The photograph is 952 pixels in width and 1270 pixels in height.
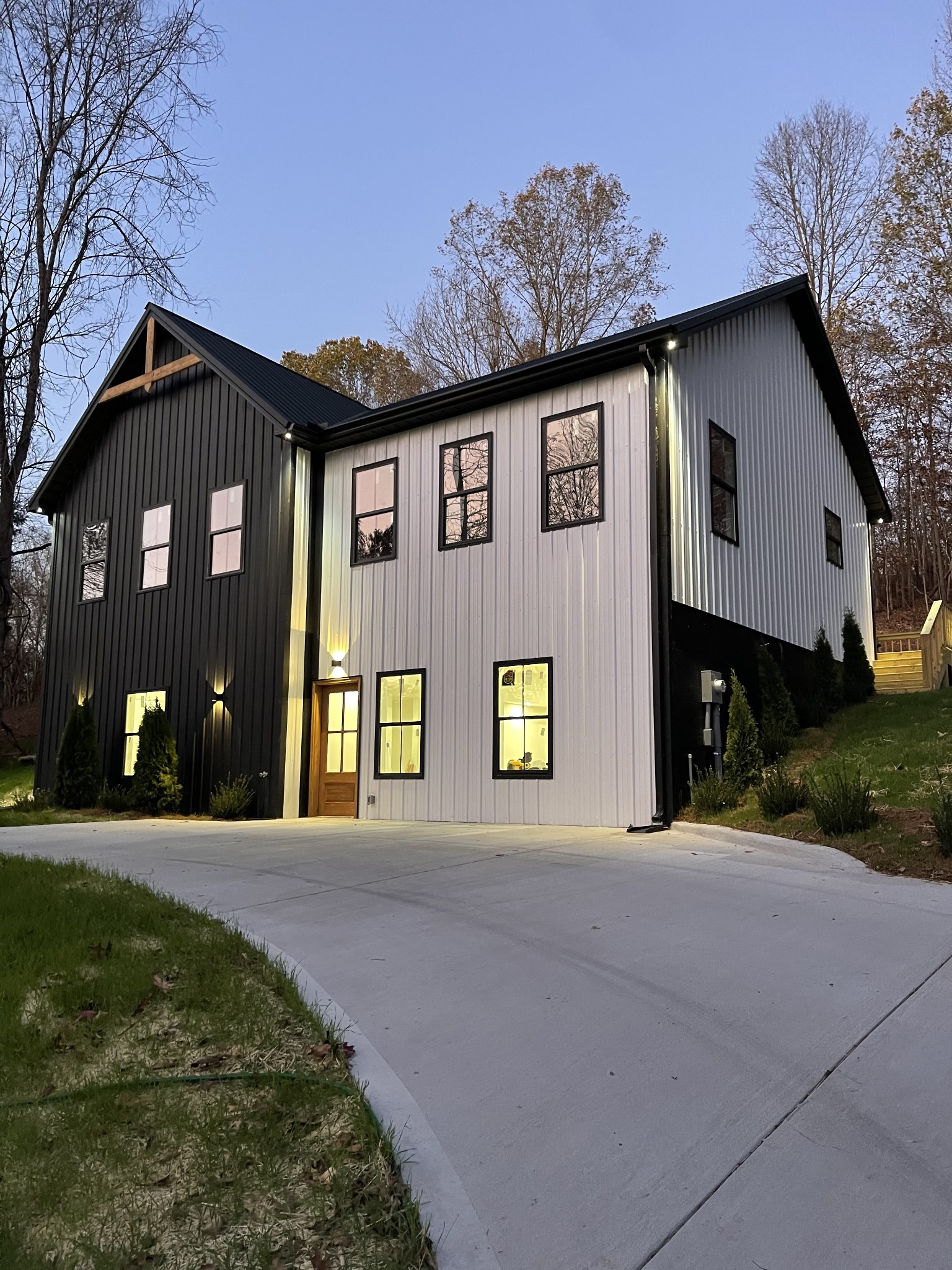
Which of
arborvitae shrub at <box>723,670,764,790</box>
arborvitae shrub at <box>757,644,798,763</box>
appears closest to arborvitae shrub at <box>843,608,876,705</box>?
arborvitae shrub at <box>757,644,798,763</box>

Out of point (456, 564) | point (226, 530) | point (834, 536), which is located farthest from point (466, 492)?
point (834, 536)

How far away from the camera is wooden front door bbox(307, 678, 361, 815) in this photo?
12.6 metres

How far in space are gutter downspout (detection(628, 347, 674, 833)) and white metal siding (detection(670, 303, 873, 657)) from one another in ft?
0.85

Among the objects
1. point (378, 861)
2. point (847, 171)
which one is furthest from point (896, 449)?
point (378, 861)

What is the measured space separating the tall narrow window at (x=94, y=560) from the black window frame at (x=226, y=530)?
2.46 meters

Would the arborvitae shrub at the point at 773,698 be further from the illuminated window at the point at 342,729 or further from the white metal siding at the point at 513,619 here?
the illuminated window at the point at 342,729

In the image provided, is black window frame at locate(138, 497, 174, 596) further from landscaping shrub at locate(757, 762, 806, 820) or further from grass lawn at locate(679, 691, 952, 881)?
landscaping shrub at locate(757, 762, 806, 820)

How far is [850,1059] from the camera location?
343 centimetres

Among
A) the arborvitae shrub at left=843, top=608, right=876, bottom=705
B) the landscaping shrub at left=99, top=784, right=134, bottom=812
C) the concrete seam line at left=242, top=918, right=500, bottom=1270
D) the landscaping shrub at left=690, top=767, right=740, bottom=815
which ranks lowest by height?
the concrete seam line at left=242, top=918, right=500, bottom=1270

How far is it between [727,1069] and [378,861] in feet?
14.8

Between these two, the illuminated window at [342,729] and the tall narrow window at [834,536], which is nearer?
the illuminated window at [342,729]

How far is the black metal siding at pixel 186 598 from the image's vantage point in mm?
13000

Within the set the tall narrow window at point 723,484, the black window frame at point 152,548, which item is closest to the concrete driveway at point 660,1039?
the tall narrow window at point 723,484

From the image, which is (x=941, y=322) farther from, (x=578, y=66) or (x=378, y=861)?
A: (x=378, y=861)
